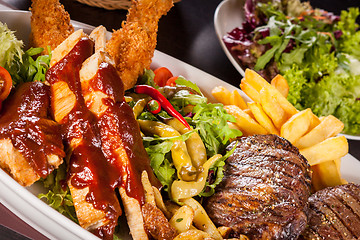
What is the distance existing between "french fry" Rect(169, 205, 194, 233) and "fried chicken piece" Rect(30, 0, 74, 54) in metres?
1.53

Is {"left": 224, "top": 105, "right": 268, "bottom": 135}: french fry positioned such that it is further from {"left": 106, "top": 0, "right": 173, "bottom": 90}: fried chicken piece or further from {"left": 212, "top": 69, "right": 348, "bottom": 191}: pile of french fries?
{"left": 106, "top": 0, "right": 173, "bottom": 90}: fried chicken piece

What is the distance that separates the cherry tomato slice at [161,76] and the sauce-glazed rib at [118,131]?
1278 mm

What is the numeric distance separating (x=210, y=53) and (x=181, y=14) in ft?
2.43

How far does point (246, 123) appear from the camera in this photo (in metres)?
3.20

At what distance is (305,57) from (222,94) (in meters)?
1.99

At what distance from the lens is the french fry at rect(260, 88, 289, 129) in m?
3.24

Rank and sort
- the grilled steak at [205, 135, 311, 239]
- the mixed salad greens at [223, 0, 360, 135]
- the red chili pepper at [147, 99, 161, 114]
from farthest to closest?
A: the mixed salad greens at [223, 0, 360, 135] < the red chili pepper at [147, 99, 161, 114] < the grilled steak at [205, 135, 311, 239]

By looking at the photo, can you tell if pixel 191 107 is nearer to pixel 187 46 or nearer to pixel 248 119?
pixel 248 119

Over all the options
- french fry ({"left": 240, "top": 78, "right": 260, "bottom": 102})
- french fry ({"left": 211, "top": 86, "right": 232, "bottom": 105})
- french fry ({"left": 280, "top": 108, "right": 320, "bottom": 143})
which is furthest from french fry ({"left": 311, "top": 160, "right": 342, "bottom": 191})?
french fry ({"left": 211, "top": 86, "right": 232, "bottom": 105})

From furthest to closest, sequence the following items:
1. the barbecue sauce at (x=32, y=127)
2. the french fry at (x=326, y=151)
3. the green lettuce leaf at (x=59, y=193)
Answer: the french fry at (x=326, y=151) < the green lettuce leaf at (x=59, y=193) < the barbecue sauce at (x=32, y=127)

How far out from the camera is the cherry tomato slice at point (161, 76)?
3.59 meters

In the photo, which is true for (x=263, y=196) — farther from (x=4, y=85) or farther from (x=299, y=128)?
(x=4, y=85)

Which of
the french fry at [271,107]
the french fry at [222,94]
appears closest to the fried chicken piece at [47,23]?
the french fry at [222,94]

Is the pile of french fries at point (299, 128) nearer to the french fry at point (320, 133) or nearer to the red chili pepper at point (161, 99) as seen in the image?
the french fry at point (320, 133)
